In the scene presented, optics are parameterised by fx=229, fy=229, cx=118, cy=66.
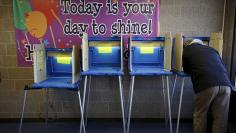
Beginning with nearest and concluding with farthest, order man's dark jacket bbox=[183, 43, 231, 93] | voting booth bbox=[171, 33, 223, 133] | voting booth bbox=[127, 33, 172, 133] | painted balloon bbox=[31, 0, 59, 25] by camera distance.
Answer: man's dark jacket bbox=[183, 43, 231, 93] < voting booth bbox=[171, 33, 223, 133] < voting booth bbox=[127, 33, 172, 133] < painted balloon bbox=[31, 0, 59, 25]

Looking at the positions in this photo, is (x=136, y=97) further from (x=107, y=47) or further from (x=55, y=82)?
(x=55, y=82)

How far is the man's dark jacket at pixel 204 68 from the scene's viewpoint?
2.26 m

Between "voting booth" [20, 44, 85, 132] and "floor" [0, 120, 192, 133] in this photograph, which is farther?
"floor" [0, 120, 192, 133]

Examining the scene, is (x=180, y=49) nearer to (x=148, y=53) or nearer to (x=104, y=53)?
(x=148, y=53)

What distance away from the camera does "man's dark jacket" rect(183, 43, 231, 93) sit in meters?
2.26

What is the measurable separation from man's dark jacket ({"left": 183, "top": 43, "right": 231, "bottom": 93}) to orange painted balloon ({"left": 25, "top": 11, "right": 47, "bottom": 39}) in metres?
1.91

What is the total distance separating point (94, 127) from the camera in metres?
3.11

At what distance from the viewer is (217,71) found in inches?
90.0

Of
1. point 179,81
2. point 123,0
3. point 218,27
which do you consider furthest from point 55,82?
point 218,27

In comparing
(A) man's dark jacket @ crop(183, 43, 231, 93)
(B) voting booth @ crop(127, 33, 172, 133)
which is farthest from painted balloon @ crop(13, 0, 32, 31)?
(A) man's dark jacket @ crop(183, 43, 231, 93)

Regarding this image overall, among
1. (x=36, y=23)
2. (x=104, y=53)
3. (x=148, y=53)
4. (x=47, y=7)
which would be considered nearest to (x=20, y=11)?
(x=36, y=23)

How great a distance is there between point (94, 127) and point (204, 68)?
5.43 feet

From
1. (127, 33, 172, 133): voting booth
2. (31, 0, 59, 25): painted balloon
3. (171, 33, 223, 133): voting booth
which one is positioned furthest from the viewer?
(31, 0, 59, 25): painted balloon

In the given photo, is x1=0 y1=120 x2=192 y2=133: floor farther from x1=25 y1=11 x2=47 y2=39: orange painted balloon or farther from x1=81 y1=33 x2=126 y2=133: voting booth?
x1=25 y1=11 x2=47 y2=39: orange painted balloon
